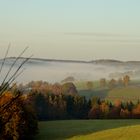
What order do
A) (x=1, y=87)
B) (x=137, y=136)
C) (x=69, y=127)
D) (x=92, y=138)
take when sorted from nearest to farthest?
(x=1, y=87), (x=137, y=136), (x=92, y=138), (x=69, y=127)

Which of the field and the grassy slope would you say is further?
the field

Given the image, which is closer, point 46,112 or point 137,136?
point 137,136

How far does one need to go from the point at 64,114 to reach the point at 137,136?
72229 mm

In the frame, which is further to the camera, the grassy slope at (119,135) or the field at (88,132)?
the field at (88,132)

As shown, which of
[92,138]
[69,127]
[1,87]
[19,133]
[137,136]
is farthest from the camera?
[69,127]

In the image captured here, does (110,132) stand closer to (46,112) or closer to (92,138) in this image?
(92,138)

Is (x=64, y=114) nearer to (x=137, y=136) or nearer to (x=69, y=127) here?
(x=69, y=127)

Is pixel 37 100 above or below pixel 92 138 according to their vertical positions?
Result: above

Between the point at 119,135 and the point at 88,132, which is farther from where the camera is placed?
the point at 88,132

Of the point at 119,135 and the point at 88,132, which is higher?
the point at 88,132

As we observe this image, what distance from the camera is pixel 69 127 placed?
86.4 m

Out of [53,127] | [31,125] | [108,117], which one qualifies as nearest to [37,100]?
[108,117]

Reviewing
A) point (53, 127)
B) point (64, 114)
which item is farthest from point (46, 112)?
point (53, 127)

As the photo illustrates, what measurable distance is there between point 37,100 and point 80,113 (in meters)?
11.3
